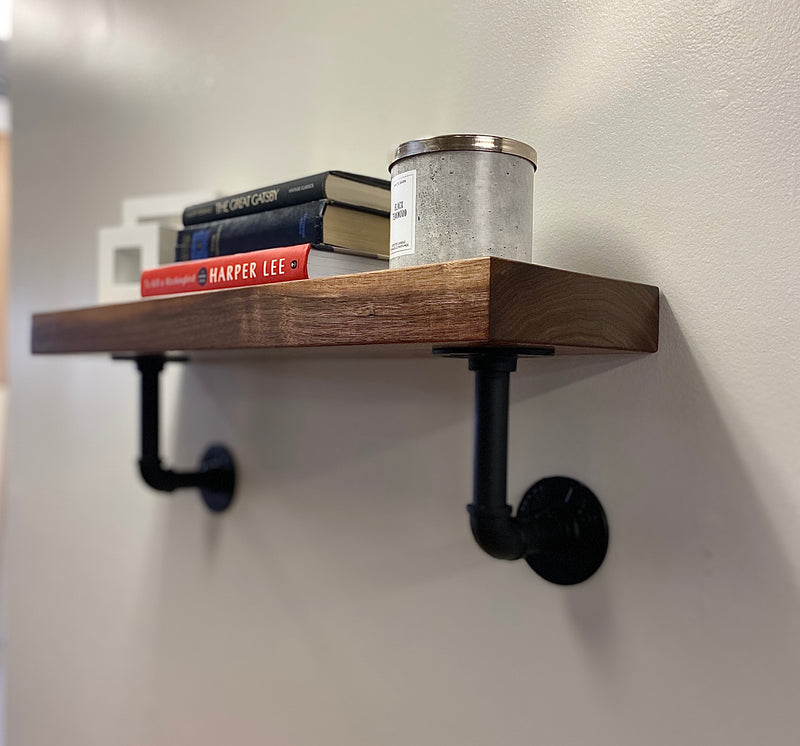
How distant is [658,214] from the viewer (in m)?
0.63

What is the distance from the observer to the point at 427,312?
490 mm

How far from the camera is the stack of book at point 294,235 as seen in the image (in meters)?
0.64

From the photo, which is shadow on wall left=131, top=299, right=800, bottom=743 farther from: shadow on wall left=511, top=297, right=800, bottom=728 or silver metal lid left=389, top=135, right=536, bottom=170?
silver metal lid left=389, top=135, right=536, bottom=170

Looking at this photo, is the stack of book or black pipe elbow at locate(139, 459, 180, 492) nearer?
the stack of book

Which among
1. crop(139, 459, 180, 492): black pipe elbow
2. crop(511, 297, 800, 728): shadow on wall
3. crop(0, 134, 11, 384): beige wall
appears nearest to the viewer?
crop(511, 297, 800, 728): shadow on wall

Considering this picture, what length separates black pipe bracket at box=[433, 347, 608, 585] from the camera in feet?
1.99

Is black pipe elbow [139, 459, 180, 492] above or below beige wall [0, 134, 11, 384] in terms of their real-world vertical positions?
below

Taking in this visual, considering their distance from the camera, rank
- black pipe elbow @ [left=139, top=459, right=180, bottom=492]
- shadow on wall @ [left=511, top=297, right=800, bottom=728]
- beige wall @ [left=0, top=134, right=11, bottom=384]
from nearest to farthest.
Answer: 1. shadow on wall @ [left=511, top=297, right=800, bottom=728]
2. black pipe elbow @ [left=139, top=459, right=180, bottom=492]
3. beige wall @ [left=0, top=134, right=11, bottom=384]

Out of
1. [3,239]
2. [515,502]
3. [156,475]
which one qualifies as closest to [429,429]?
[515,502]

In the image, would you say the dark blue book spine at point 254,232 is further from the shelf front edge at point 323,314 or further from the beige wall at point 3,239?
the beige wall at point 3,239

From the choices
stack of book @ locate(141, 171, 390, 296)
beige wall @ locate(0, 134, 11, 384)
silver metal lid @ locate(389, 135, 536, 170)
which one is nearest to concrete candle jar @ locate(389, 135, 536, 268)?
silver metal lid @ locate(389, 135, 536, 170)

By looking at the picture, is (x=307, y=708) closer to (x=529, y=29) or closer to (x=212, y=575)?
(x=212, y=575)

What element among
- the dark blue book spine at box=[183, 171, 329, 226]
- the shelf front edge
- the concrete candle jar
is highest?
the dark blue book spine at box=[183, 171, 329, 226]

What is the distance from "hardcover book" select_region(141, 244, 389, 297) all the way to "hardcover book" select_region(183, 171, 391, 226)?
0.15 feet
